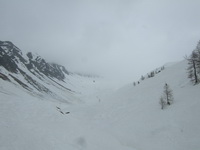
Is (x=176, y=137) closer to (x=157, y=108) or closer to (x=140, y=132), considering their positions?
(x=140, y=132)

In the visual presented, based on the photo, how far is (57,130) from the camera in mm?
18969

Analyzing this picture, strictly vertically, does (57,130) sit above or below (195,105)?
below

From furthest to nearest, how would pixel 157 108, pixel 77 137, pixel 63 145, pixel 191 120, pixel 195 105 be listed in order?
pixel 157 108
pixel 195 105
pixel 191 120
pixel 77 137
pixel 63 145

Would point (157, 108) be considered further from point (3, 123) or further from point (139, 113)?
point (3, 123)

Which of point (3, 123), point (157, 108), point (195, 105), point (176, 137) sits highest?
point (157, 108)

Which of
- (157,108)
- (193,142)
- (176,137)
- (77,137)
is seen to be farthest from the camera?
(157,108)

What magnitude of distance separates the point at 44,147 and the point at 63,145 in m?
1.97

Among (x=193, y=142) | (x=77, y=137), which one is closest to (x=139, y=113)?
(x=193, y=142)

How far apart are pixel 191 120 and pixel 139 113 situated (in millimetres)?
14573

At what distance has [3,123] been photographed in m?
16.5

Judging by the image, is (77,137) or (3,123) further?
(77,137)

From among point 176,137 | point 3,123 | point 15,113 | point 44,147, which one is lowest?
point 44,147

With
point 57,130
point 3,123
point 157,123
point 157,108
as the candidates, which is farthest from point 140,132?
point 3,123

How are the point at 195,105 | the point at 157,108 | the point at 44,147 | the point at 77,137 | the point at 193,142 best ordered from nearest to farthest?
the point at 44,147 → the point at 77,137 → the point at 193,142 → the point at 195,105 → the point at 157,108
